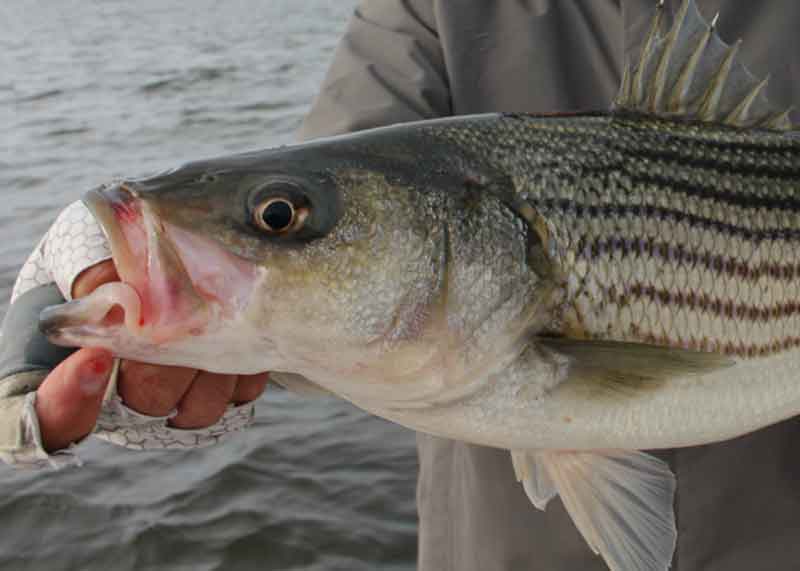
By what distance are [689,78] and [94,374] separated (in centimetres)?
134

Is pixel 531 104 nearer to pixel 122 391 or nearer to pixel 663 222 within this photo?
pixel 663 222

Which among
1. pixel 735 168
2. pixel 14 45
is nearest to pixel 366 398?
pixel 735 168

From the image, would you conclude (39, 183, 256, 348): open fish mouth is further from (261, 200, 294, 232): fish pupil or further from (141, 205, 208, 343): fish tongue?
(261, 200, 294, 232): fish pupil

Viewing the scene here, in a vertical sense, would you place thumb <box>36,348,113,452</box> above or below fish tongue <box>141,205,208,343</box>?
below

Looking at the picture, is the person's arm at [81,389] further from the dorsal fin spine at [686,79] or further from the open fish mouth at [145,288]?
the dorsal fin spine at [686,79]

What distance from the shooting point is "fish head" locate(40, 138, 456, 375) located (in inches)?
62.3

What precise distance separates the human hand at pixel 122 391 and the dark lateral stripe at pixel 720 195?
0.89 meters

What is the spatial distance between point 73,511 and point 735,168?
13.8 feet

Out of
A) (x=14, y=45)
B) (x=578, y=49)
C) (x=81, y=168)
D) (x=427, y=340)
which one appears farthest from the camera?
(x=14, y=45)

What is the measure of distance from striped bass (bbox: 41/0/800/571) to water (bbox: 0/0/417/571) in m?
0.60

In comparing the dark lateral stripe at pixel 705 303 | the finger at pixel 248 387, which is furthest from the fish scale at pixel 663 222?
the finger at pixel 248 387

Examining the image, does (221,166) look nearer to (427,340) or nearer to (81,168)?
(427,340)

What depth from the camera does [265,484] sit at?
5238 millimetres

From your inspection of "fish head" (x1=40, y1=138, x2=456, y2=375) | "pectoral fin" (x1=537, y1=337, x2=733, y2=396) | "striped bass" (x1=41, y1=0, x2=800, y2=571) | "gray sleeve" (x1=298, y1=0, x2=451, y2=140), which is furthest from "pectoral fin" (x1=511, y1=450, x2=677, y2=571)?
"gray sleeve" (x1=298, y1=0, x2=451, y2=140)
